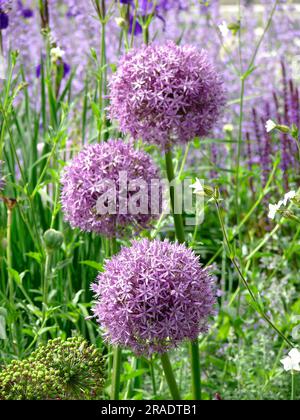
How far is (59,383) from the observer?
1.86 m

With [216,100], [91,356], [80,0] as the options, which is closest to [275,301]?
[216,100]

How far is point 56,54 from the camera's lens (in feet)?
9.16

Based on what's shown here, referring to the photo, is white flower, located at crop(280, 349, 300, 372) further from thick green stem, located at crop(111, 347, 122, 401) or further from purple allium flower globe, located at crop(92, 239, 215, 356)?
thick green stem, located at crop(111, 347, 122, 401)

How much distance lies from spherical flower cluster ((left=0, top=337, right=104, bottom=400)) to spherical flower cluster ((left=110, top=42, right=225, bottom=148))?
1.98 feet

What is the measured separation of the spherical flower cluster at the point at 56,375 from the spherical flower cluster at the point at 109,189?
316 millimetres

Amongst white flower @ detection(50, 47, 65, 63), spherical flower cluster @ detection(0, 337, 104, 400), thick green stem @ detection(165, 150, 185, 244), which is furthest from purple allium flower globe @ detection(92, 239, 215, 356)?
white flower @ detection(50, 47, 65, 63)

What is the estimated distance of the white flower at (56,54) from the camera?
277 centimetres

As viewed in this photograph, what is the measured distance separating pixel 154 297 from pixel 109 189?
1.24 ft

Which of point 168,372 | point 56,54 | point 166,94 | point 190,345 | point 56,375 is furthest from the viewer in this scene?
point 56,54

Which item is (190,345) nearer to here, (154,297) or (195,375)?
(195,375)

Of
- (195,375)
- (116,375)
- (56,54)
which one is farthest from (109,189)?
(56,54)

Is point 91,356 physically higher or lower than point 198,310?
lower
